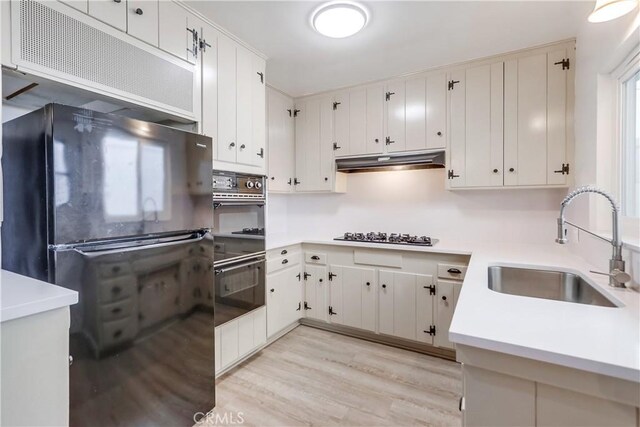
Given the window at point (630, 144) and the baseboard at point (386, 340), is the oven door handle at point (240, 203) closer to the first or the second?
the baseboard at point (386, 340)

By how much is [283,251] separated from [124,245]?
1.53 metres

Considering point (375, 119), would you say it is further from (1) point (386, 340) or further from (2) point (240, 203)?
(1) point (386, 340)

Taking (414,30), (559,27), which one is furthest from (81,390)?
(559,27)

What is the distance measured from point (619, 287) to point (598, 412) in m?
0.78

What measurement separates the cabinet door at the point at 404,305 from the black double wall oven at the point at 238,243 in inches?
45.2

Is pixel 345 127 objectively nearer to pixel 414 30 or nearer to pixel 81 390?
pixel 414 30

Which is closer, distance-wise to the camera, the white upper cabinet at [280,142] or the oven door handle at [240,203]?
the oven door handle at [240,203]

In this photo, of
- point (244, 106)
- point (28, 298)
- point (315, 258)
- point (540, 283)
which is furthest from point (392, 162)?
point (28, 298)

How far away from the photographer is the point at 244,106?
2.30 meters

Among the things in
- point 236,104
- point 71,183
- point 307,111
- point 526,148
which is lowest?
point 71,183

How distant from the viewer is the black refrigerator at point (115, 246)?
→ 3.70ft

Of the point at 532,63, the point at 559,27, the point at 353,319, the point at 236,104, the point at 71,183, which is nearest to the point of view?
the point at 71,183

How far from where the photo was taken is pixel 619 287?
1.21m

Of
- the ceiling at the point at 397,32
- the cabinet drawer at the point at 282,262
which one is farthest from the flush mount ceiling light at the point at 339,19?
the cabinet drawer at the point at 282,262
